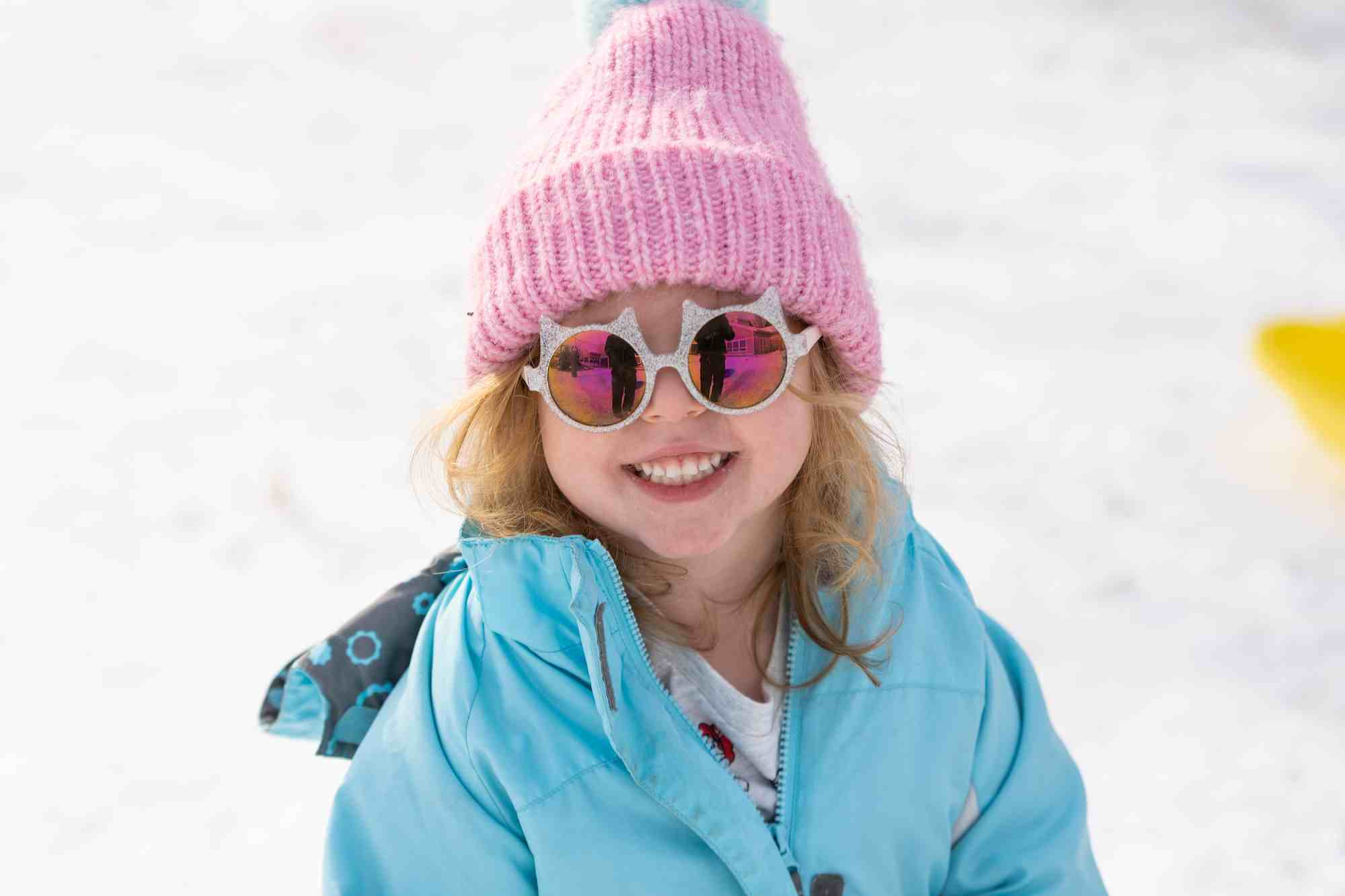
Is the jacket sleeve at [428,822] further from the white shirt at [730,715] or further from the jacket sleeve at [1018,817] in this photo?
the jacket sleeve at [1018,817]

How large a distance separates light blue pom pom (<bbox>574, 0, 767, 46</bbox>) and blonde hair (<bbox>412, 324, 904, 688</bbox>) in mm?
511

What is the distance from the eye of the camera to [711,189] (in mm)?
1345

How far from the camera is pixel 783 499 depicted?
173cm

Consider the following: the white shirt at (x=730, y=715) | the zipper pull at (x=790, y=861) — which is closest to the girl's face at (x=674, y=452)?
the white shirt at (x=730, y=715)

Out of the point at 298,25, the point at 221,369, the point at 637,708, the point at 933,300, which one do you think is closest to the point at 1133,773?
the point at 637,708

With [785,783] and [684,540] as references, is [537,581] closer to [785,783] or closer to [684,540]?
[684,540]

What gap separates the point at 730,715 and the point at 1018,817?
17.4 inches

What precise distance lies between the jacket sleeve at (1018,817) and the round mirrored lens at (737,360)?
617mm

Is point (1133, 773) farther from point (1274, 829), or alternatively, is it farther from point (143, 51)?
point (143, 51)

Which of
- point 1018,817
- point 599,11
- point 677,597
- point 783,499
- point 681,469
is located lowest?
point 1018,817

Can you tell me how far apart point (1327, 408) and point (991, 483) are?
98cm

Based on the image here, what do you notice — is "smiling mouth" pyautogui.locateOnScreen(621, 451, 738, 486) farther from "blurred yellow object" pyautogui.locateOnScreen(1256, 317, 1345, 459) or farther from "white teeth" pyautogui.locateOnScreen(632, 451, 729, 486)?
"blurred yellow object" pyautogui.locateOnScreen(1256, 317, 1345, 459)

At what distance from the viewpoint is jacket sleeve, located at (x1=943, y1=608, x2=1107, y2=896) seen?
1.61 meters

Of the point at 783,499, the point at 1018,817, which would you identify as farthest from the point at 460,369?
the point at 1018,817
